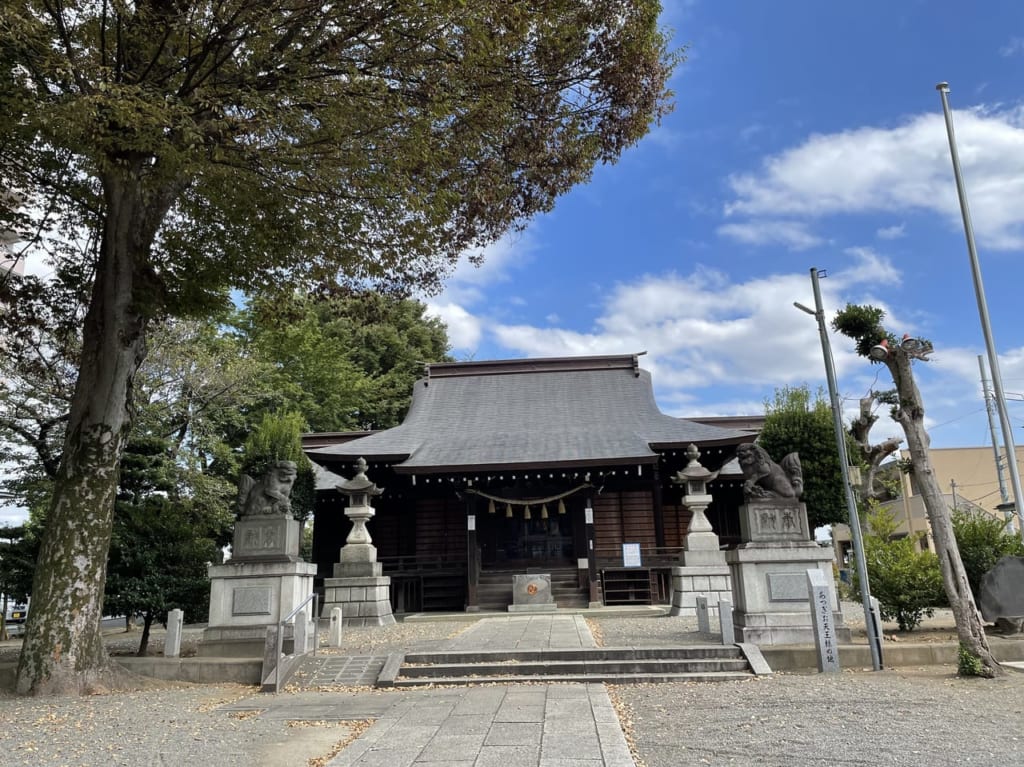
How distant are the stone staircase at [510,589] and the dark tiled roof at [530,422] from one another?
3163 millimetres

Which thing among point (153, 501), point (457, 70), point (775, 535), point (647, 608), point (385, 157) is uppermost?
point (457, 70)

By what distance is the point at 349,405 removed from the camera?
1196 inches

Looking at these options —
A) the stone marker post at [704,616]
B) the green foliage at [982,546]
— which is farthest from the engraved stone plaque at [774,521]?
the green foliage at [982,546]

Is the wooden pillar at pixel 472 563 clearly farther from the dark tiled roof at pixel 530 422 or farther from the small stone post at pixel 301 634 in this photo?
the small stone post at pixel 301 634

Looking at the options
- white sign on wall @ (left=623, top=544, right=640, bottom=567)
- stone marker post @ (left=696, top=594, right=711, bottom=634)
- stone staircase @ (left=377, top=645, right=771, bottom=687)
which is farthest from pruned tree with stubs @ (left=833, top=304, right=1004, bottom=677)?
white sign on wall @ (left=623, top=544, right=640, bottom=567)

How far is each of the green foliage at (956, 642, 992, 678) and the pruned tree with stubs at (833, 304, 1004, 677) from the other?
1.4 inches

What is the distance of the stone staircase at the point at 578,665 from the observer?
822 centimetres

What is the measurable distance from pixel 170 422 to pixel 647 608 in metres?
13.0

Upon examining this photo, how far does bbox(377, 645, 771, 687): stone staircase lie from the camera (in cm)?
822

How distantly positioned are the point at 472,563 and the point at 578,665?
9.15 metres

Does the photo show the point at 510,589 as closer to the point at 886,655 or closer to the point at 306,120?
the point at 886,655

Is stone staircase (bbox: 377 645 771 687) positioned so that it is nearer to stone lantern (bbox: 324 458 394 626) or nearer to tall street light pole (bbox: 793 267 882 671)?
tall street light pole (bbox: 793 267 882 671)

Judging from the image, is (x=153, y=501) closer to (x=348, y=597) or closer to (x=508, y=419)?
(x=348, y=597)

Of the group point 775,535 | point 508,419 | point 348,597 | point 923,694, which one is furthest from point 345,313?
point 508,419
